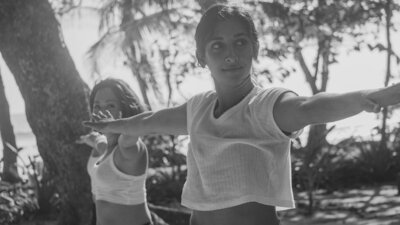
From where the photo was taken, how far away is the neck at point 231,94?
2076mm

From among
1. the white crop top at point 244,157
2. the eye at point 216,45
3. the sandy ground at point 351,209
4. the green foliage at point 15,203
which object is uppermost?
the eye at point 216,45

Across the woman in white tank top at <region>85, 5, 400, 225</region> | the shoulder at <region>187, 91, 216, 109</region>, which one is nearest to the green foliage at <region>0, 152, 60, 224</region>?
the shoulder at <region>187, 91, 216, 109</region>

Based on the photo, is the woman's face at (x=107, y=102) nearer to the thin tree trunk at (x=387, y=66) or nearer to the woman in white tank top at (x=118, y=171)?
the woman in white tank top at (x=118, y=171)

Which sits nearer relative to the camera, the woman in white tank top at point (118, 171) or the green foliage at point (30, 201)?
the woman in white tank top at point (118, 171)

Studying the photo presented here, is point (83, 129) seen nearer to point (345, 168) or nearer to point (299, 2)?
point (299, 2)

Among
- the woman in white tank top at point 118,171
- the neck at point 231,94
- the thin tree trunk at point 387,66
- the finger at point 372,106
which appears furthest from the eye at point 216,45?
the thin tree trunk at point 387,66

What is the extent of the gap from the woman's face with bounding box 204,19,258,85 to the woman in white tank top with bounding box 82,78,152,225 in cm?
118

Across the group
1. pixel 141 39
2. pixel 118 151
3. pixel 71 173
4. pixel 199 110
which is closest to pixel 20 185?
pixel 71 173

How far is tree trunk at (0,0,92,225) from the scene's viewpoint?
18.1 ft

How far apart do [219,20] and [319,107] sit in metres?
0.56

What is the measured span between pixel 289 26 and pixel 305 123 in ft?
20.6

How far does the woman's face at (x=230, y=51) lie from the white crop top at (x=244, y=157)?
0.31 ft

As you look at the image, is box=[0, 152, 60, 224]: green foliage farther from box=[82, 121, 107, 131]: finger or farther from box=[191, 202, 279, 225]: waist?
box=[191, 202, 279, 225]: waist

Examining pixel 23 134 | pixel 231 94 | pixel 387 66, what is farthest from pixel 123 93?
pixel 23 134
